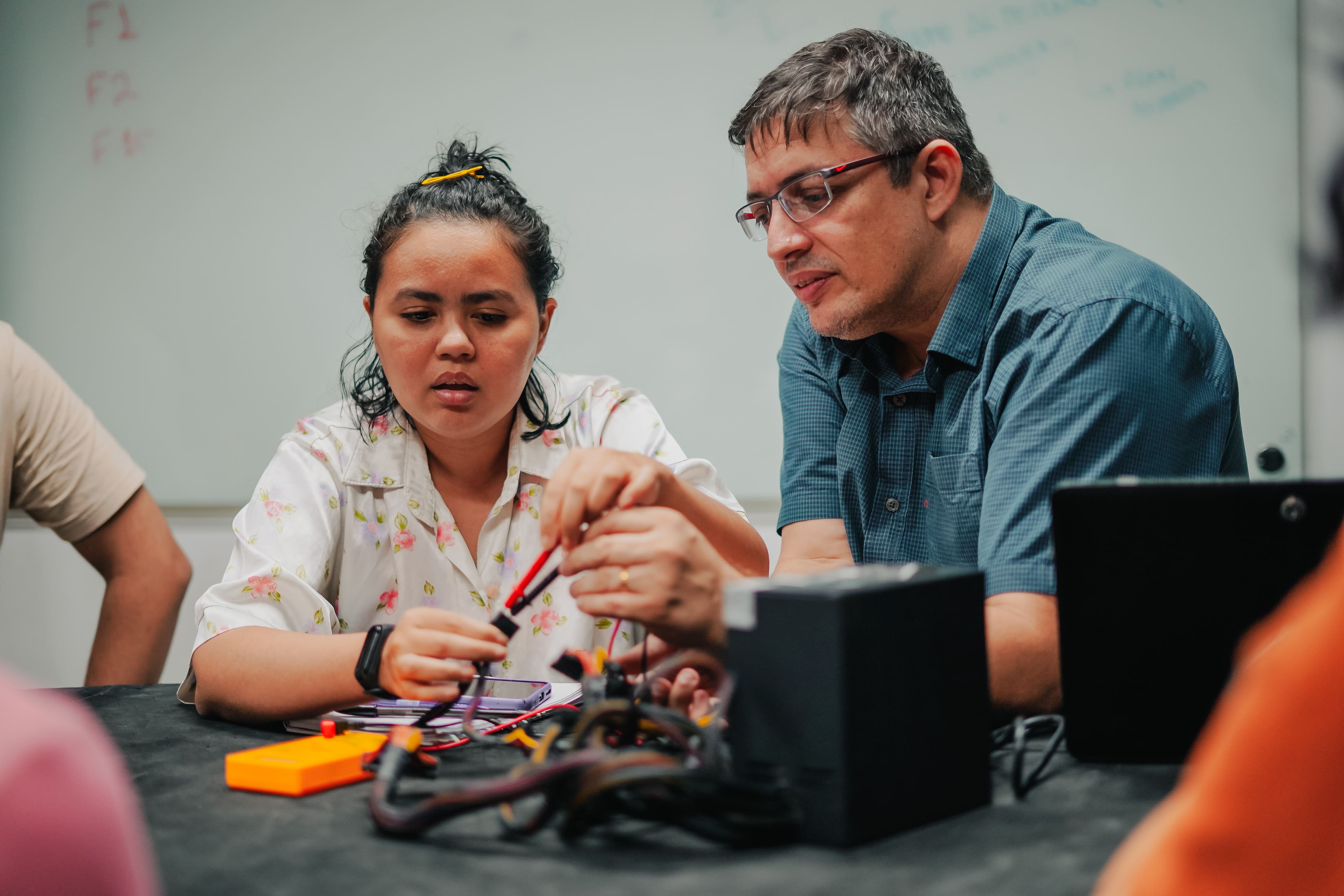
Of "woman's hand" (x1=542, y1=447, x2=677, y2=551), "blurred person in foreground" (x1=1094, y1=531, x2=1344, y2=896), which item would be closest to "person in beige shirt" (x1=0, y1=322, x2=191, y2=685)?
"woman's hand" (x1=542, y1=447, x2=677, y2=551)

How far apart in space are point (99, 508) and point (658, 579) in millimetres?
1394

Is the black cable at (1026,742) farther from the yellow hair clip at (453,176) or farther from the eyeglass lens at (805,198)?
the yellow hair clip at (453,176)

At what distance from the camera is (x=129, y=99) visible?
2.38 m

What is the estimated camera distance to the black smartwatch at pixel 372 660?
92 cm

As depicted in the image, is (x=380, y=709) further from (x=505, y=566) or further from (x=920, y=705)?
(x=920, y=705)

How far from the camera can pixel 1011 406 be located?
1.11m

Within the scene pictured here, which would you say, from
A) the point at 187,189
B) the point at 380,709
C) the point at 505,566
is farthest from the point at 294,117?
the point at 380,709

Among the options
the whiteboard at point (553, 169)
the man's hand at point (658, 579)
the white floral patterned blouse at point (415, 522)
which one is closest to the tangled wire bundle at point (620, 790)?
the man's hand at point (658, 579)

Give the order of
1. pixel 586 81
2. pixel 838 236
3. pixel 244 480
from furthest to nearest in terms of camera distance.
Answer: pixel 244 480 < pixel 586 81 < pixel 838 236

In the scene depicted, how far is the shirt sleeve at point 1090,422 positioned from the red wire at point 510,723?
449 millimetres

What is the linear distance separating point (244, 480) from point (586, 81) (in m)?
1.23

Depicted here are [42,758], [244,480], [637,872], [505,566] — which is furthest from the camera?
[244,480]

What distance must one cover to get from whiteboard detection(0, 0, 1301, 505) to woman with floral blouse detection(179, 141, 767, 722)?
2.29 ft

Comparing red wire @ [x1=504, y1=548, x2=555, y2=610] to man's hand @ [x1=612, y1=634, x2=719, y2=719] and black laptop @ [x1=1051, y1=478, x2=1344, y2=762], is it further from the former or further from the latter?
black laptop @ [x1=1051, y1=478, x2=1344, y2=762]
